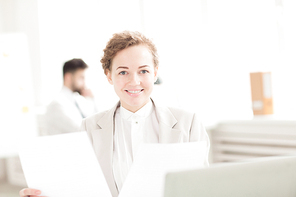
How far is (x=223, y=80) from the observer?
14.4 ft

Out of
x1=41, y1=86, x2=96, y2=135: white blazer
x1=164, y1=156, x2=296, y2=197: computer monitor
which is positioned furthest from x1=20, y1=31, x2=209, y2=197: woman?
x1=41, y1=86, x2=96, y2=135: white blazer

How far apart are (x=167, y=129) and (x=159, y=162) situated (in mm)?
501

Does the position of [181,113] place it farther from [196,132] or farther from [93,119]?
[93,119]

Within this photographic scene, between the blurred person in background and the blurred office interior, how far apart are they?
472 millimetres

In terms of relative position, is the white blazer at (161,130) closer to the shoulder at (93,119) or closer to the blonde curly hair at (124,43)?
the shoulder at (93,119)

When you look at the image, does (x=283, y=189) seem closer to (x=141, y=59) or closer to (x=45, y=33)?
(x=141, y=59)

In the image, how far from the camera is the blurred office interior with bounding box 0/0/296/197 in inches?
143

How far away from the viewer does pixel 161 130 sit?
62.2 inches

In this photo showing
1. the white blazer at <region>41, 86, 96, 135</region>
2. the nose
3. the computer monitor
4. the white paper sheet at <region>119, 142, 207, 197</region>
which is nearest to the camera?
the computer monitor

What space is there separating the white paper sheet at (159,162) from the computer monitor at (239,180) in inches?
12.5

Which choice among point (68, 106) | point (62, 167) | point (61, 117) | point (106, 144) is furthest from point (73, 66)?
point (62, 167)

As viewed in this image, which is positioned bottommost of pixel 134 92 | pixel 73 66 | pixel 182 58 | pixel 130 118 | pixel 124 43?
pixel 130 118

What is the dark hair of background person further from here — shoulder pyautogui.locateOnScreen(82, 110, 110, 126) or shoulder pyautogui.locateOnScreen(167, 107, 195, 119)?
shoulder pyautogui.locateOnScreen(167, 107, 195, 119)

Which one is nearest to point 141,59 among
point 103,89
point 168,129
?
point 168,129
